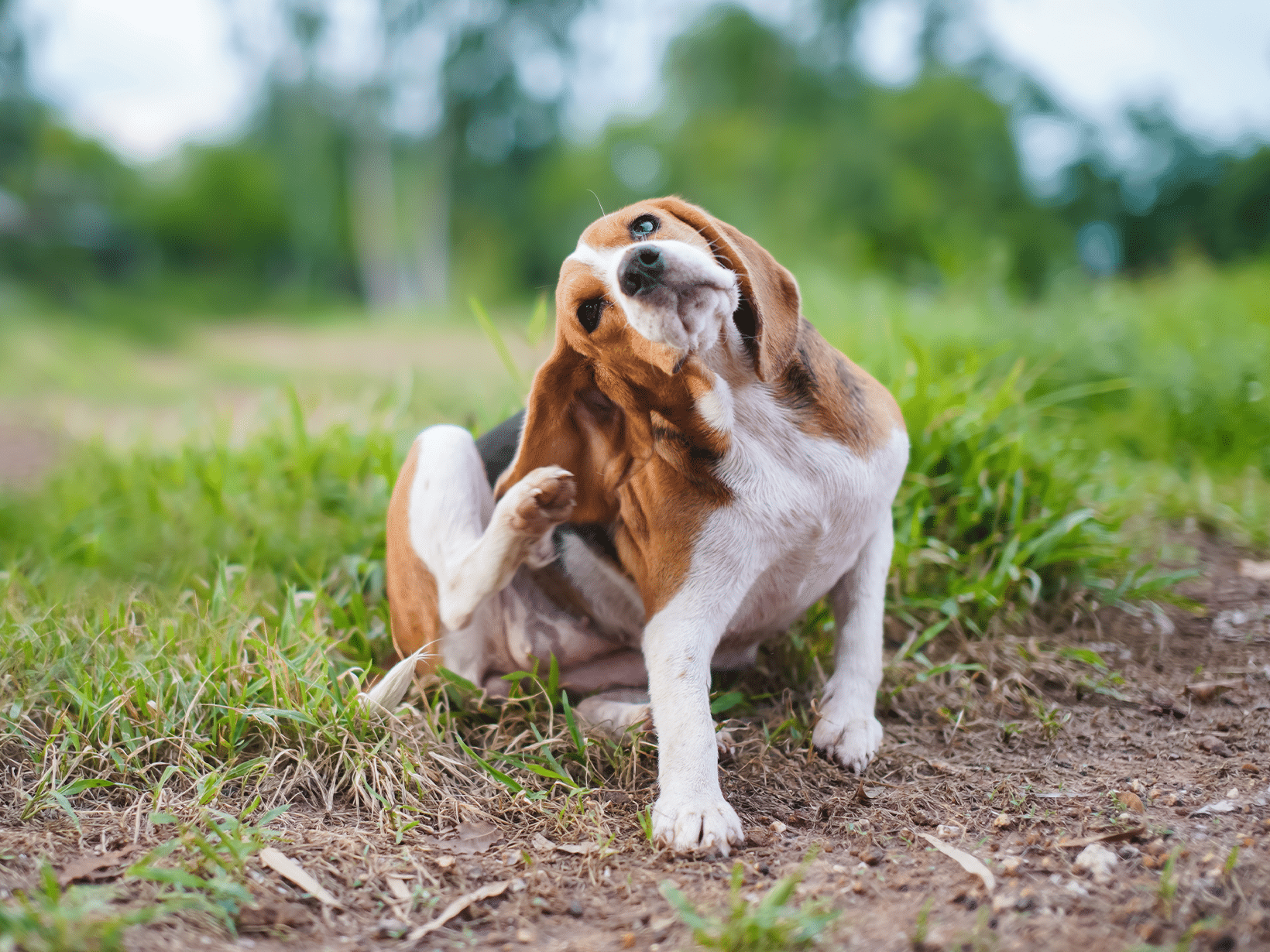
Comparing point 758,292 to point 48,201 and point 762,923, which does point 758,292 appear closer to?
point 762,923

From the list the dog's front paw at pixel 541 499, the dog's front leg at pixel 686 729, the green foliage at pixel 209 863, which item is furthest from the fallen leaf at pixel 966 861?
the green foliage at pixel 209 863

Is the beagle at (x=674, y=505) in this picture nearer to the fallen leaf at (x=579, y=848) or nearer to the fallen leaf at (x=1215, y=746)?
the fallen leaf at (x=579, y=848)

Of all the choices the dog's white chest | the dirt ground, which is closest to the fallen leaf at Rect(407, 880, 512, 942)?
the dirt ground

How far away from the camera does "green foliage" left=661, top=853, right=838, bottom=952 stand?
1.42 meters

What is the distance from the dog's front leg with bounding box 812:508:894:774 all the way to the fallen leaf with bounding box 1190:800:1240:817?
2.19ft

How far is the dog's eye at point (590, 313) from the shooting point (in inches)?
72.4

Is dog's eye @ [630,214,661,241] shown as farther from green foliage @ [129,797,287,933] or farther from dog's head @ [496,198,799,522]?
green foliage @ [129,797,287,933]

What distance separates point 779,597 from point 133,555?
253cm

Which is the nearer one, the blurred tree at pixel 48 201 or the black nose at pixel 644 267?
the black nose at pixel 644 267

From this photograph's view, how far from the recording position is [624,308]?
1737 mm

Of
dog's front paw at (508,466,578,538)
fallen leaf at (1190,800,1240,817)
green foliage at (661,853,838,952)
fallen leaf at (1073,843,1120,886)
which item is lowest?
fallen leaf at (1190,800,1240,817)

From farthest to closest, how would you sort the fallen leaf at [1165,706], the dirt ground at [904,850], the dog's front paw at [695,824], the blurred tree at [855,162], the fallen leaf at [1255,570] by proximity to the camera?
the blurred tree at [855,162] < the fallen leaf at [1255,570] < the fallen leaf at [1165,706] < the dog's front paw at [695,824] < the dirt ground at [904,850]

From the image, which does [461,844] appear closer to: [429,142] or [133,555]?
[133,555]

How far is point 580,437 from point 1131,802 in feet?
4.70
